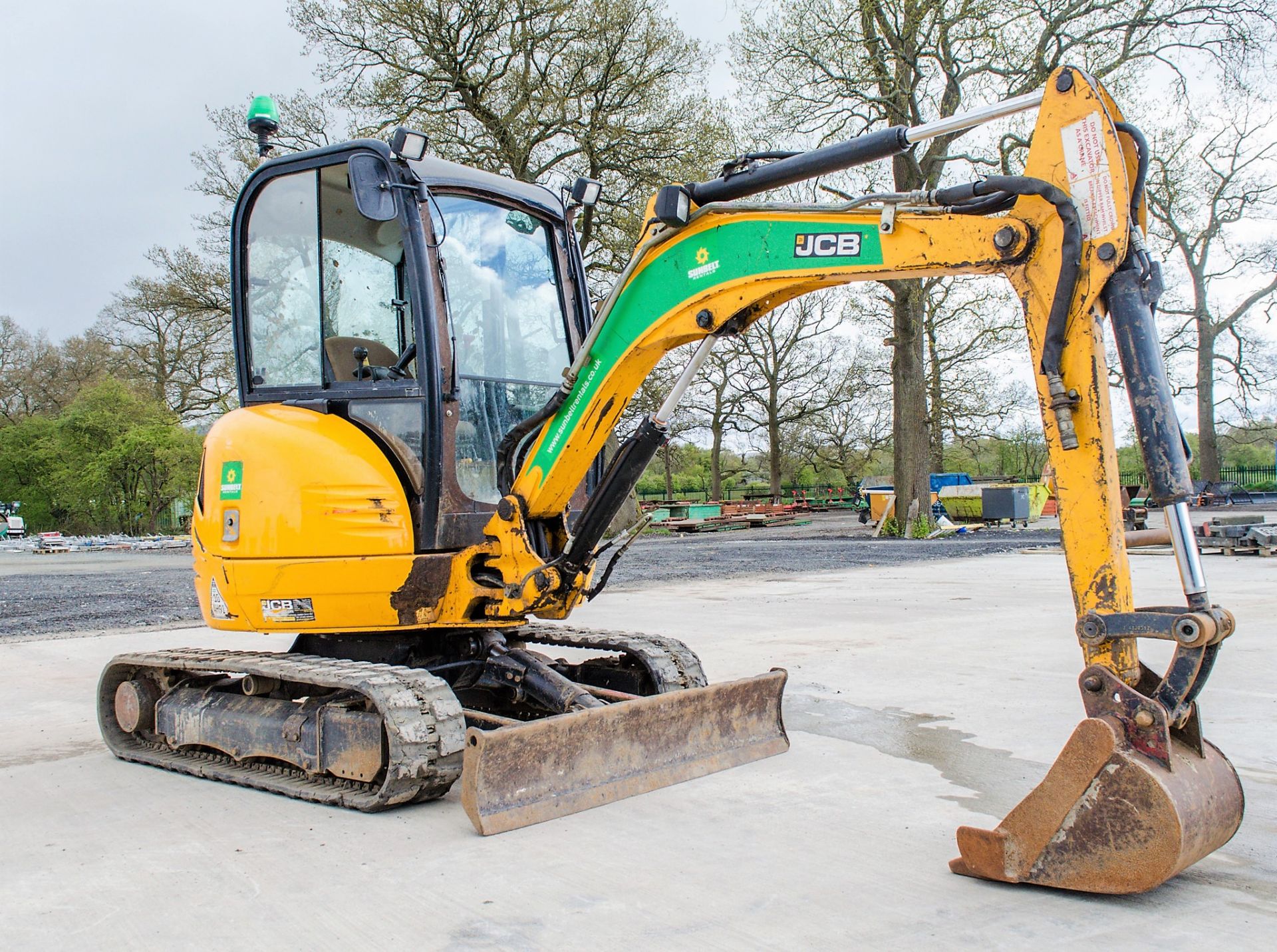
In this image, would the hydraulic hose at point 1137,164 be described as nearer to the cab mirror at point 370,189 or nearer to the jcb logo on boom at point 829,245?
the jcb logo on boom at point 829,245

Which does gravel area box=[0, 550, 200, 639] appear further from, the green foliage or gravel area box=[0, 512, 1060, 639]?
the green foliage

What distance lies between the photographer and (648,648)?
5113 millimetres

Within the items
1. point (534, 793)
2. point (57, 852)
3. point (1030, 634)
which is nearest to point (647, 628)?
point (1030, 634)

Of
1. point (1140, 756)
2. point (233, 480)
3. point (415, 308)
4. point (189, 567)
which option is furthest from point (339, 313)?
point (189, 567)

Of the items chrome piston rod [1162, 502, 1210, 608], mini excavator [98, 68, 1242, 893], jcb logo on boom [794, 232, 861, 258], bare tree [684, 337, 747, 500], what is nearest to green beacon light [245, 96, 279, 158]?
mini excavator [98, 68, 1242, 893]

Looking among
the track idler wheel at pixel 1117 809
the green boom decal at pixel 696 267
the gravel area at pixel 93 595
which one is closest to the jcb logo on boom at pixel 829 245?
the green boom decal at pixel 696 267

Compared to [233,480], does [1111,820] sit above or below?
below

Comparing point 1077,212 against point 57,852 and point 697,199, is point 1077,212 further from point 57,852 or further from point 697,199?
point 57,852

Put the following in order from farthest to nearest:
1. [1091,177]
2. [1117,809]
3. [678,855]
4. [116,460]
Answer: [116,460]
[678,855]
[1091,177]
[1117,809]

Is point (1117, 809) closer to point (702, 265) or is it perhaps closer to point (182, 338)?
point (702, 265)

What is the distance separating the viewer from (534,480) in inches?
178

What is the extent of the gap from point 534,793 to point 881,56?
72.2 feet

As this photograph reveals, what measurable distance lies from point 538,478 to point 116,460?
3949cm

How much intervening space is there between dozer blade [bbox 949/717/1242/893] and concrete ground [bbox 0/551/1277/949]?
85 mm
